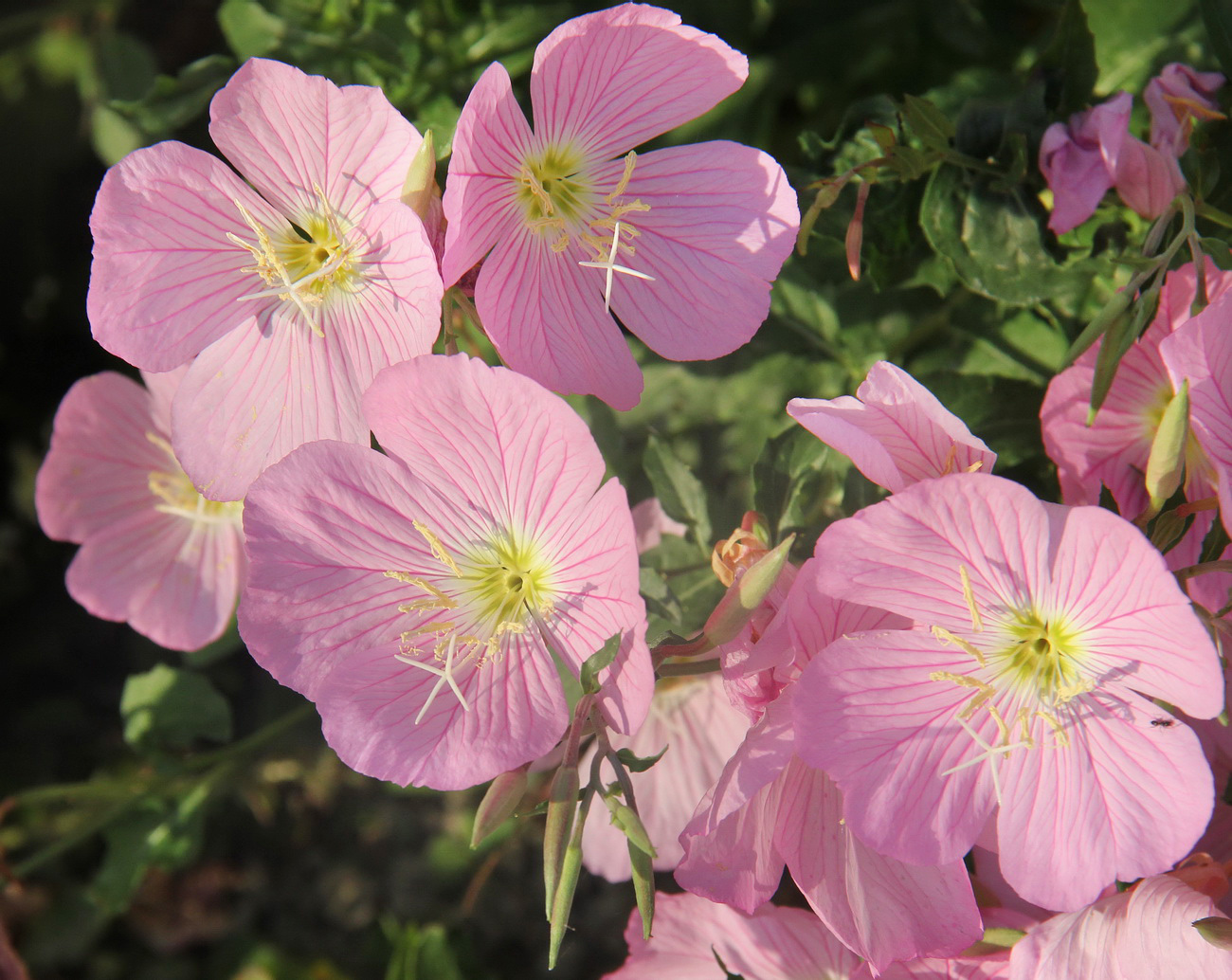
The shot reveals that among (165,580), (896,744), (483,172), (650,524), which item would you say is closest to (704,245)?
(483,172)

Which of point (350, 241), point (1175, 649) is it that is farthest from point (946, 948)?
point (350, 241)

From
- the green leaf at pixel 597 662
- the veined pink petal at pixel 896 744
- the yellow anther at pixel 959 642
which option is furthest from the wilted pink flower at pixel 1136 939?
the green leaf at pixel 597 662

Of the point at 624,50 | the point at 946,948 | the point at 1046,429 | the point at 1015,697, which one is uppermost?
the point at 624,50

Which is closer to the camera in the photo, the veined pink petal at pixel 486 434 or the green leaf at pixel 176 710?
the veined pink petal at pixel 486 434

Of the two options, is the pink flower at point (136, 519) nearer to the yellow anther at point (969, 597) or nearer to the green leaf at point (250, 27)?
the green leaf at point (250, 27)

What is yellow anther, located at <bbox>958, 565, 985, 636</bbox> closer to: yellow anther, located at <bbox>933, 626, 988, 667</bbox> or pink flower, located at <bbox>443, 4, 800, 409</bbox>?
yellow anther, located at <bbox>933, 626, 988, 667</bbox>

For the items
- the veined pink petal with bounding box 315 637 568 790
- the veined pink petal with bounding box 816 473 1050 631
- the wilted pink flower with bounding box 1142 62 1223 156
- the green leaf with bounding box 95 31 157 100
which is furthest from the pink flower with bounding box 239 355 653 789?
the green leaf with bounding box 95 31 157 100

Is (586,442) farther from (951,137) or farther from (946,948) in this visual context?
(951,137)
